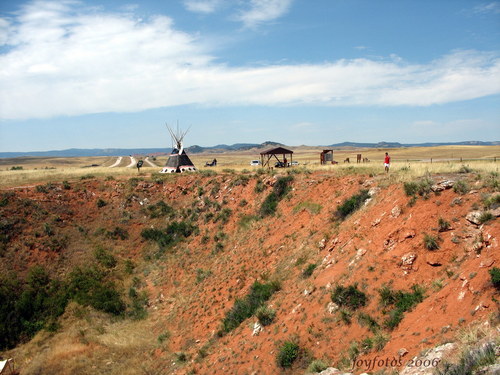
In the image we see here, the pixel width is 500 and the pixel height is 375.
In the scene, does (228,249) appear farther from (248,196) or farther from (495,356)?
(495,356)

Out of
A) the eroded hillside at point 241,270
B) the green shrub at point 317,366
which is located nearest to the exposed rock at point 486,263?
the eroded hillside at point 241,270

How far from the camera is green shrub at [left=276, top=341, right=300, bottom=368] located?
12.3m

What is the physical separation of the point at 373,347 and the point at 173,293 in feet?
56.5

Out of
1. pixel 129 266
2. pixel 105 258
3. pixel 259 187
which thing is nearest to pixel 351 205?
pixel 259 187

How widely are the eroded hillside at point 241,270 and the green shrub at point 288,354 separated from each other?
5 centimetres

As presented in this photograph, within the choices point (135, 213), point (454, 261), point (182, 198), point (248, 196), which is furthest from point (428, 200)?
point (135, 213)

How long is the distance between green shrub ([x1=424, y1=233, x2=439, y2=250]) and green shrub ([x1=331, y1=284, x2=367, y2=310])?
3.04 meters

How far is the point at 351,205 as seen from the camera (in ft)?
65.6

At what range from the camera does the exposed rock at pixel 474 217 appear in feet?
41.7

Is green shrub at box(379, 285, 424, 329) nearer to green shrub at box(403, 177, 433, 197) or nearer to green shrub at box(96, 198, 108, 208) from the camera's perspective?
green shrub at box(403, 177, 433, 197)

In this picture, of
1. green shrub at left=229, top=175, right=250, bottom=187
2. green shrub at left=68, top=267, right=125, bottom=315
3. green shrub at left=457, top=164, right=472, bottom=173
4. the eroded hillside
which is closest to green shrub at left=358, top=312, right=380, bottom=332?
the eroded hillside

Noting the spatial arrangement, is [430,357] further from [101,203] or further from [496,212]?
[101,203]

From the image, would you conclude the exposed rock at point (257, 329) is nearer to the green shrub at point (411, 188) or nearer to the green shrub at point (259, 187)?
the green shrub at point (411, 188)

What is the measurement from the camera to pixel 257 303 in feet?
58.3
